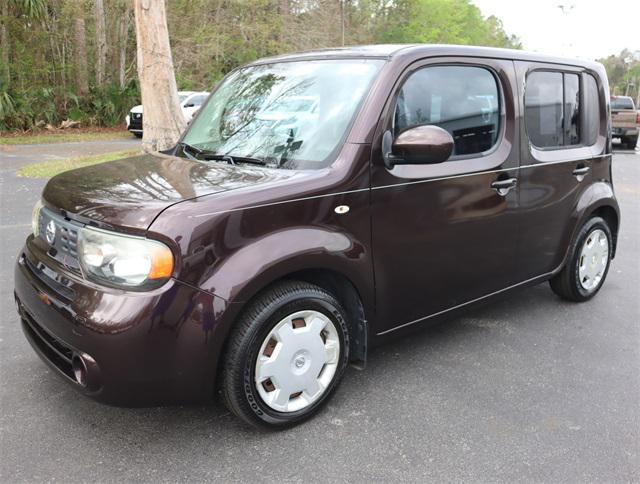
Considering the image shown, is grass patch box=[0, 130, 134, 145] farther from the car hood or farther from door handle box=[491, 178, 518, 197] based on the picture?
door handle box=[491, 178, 518, 197]

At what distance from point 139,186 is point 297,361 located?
112cm

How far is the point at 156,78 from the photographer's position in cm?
1095

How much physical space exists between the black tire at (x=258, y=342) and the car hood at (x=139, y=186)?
532mm

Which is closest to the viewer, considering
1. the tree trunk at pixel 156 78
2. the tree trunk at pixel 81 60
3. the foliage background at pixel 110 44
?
the tree trunk at pixel 156 78

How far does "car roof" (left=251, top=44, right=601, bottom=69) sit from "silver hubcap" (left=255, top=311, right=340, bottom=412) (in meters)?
1.48

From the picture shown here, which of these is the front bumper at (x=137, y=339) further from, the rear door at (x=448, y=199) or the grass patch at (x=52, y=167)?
the grass patch at (x=52, y=167)

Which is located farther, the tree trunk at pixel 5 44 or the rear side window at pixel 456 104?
the tree trunk at pixel 5 44

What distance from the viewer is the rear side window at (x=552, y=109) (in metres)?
3.80

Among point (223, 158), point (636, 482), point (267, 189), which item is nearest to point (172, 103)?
point (223, 158)

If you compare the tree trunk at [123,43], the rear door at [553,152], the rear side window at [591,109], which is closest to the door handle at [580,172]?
the rear door at [553,152]

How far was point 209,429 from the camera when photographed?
2.79 m

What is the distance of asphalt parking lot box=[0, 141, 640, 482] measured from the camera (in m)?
2.51

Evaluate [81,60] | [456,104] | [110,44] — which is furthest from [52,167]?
[110,44]

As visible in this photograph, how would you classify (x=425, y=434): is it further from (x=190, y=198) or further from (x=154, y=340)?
(x=190, y=198)
